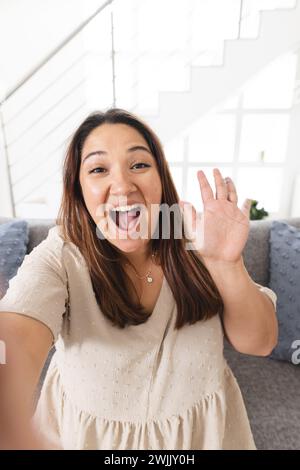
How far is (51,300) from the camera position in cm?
55

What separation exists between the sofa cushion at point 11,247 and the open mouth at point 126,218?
1.68 feet

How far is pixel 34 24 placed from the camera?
247 centimetres

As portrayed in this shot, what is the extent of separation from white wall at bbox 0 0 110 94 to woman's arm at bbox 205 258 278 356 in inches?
96.6

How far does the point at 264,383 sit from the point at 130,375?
59 cm

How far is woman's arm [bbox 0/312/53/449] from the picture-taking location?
1.22ft

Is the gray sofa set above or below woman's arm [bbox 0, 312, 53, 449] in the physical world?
below

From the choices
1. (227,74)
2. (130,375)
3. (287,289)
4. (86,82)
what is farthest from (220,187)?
(86,82)

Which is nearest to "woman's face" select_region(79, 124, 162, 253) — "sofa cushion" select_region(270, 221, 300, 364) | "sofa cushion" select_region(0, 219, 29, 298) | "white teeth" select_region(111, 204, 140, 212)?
"white teeth" select_region(111, 204, 140, 212)

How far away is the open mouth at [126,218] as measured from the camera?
67 cm

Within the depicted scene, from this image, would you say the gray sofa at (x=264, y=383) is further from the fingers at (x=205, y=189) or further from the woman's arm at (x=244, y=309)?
the fingers at (x=205, y=189)

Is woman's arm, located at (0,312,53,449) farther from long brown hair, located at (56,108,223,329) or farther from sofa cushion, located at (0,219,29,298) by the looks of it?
sofa cushion, located at (0,219,29,298)

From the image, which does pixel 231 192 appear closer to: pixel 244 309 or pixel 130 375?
pixel 244 309

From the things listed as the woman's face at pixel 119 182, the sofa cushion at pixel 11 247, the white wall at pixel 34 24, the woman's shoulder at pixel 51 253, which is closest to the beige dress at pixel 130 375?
the woman's shoulder at pixel 51 253

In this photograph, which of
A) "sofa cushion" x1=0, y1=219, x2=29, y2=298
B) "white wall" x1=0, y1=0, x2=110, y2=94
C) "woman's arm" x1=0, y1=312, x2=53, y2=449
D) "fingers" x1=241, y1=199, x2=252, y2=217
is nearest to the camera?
"woman's arm" x1=0, y1=312, x2=53, y2=449
